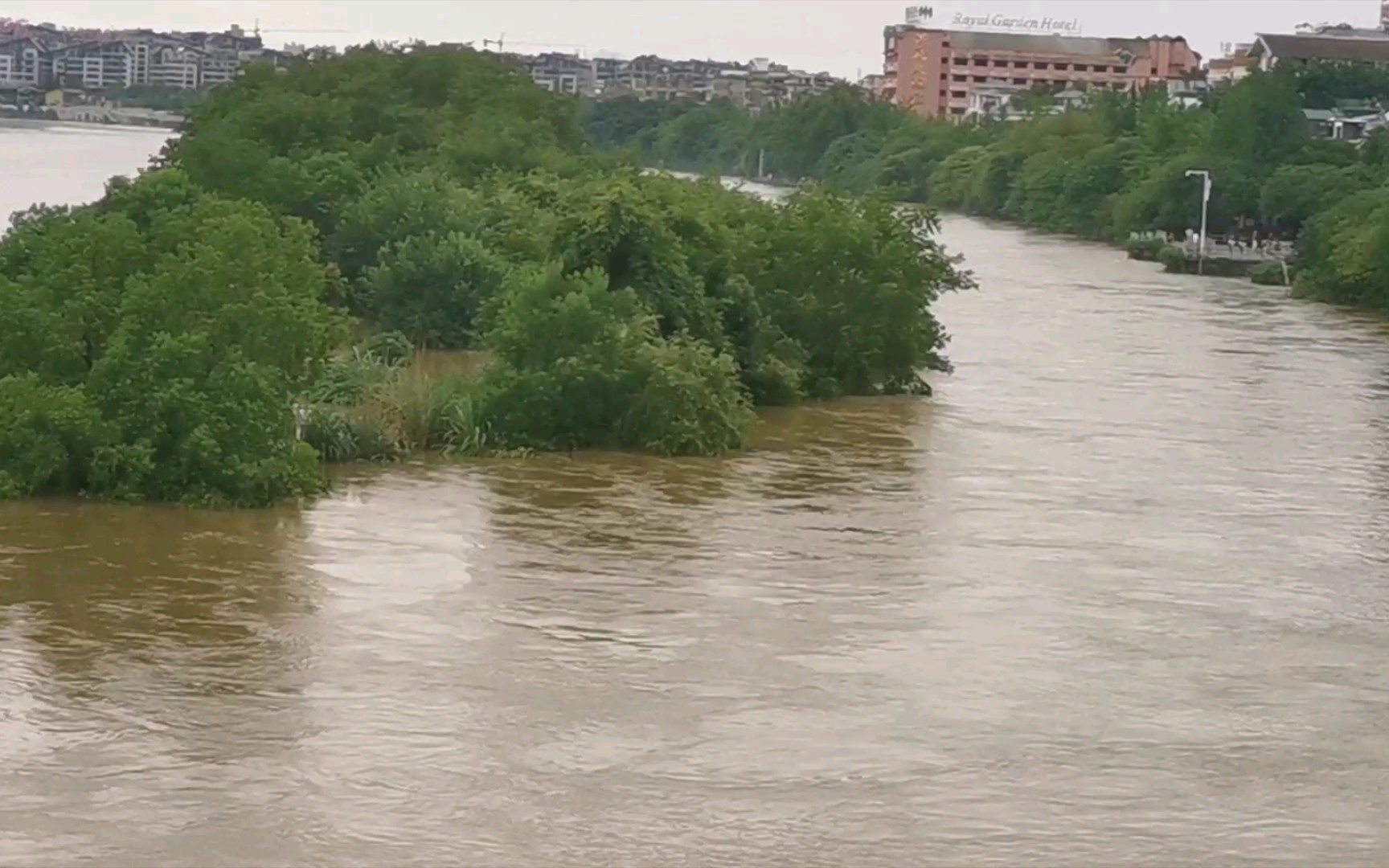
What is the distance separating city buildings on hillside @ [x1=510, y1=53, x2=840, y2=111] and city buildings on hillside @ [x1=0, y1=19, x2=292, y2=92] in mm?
31655

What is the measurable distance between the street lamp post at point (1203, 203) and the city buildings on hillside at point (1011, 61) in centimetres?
8664

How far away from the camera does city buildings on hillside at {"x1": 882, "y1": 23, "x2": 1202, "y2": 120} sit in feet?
508

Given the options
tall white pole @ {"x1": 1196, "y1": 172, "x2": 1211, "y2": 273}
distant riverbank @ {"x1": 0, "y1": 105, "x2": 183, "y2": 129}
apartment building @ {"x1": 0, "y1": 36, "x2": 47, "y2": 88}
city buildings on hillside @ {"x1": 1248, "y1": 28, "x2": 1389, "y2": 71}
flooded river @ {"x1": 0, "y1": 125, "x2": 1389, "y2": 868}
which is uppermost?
city buildings on hillside @ {"x1": 1248, "y1": 28, "x2": 1389, "y2": 71}

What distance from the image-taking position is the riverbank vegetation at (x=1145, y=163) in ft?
186

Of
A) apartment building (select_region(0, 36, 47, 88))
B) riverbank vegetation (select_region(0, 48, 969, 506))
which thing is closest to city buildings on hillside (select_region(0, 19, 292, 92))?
apartment building (select_region(0, 36, 47, 88))

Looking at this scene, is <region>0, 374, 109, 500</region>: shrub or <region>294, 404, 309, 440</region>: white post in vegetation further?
<region>294, 404, 309, 440</region>: white post in vegetation

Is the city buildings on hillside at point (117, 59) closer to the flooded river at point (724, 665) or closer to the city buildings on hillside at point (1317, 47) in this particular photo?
the city buildings on hillside at point (1317, 47)

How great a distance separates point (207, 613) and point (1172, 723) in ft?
22.5

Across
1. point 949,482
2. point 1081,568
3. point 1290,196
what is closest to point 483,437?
point 949,482

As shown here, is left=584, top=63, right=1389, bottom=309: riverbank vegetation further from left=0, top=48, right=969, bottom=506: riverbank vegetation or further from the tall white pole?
left=0, top=48, right=969, bottom=506: riverbank vegetation

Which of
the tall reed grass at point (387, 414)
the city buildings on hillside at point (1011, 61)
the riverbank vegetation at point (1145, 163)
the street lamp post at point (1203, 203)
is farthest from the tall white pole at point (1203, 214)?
the city buildings on hillside at point (1011, 61)

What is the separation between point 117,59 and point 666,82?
7951cm

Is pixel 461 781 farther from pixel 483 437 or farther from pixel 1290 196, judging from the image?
pixel 1290 196

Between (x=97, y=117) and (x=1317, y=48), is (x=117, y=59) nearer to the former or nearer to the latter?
A: (x=97, y=117)
